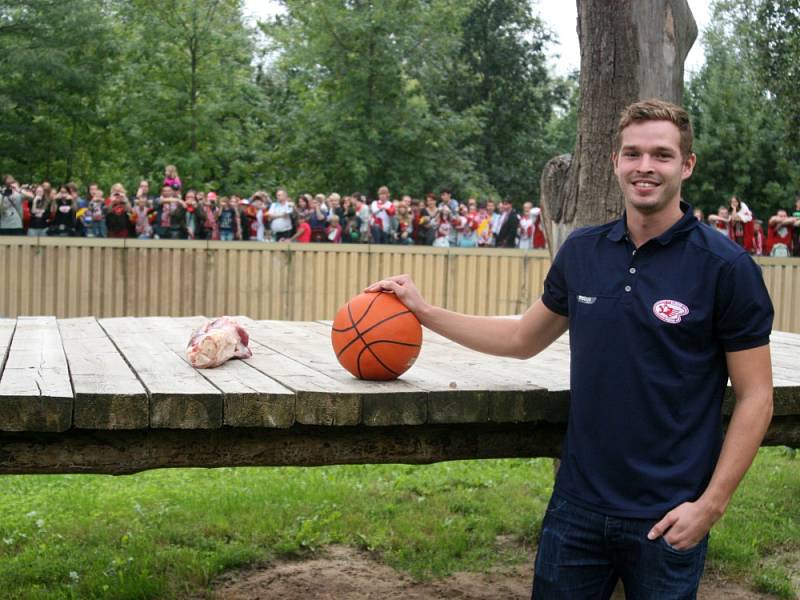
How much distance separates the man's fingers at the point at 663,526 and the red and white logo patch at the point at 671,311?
1.80 feet

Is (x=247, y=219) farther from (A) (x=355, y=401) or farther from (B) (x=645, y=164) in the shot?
(B) (x=645, y=164)

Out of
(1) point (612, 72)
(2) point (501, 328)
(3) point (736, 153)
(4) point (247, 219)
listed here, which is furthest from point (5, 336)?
(3) point (736, 153)

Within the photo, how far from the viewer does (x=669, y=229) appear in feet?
10.8

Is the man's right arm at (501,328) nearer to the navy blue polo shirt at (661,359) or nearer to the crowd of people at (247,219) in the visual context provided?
the navy blue polo shirt at (661,359)

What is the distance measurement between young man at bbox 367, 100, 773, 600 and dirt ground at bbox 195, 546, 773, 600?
8.99 ft

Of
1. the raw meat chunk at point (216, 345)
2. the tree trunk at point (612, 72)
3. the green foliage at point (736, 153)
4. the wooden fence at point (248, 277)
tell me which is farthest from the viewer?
the green foliage at point (736, 153)

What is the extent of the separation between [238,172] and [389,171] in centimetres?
556

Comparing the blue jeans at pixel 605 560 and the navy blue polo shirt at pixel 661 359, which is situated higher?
the navy blue polo shirt at pixel 661 359

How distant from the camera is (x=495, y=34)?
5088 centimetres

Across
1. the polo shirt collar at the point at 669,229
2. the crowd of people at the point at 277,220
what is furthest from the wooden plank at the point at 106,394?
the crowd of people at the point at 277,220

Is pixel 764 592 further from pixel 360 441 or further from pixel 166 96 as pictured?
pixel 166 96

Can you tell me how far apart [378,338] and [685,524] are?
165cm

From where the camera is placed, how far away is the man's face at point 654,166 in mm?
3256

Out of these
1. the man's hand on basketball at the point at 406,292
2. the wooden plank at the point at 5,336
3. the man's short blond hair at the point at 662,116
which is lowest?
the wooden plank at the point at 5,336
